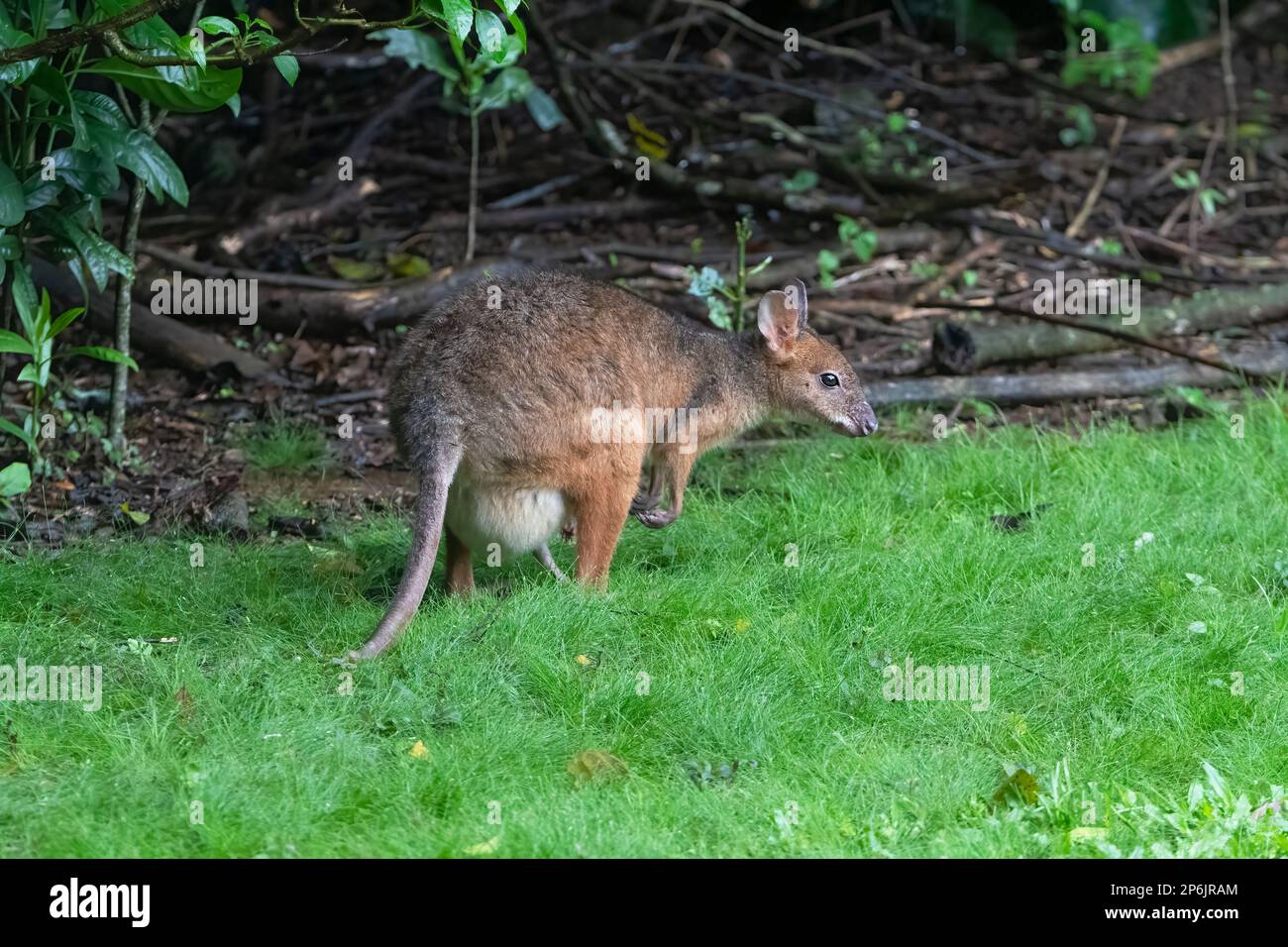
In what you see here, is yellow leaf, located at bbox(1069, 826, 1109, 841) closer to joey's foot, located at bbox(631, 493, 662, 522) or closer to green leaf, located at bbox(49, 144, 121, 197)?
joey's foot, located at bbox(631, 493, 662, 522)

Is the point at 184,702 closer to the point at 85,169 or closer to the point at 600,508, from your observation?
the point at 600,508

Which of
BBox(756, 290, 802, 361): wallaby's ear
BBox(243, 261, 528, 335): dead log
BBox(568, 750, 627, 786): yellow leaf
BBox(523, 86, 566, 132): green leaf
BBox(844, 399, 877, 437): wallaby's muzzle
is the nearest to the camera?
BBox(568, 750, 627, 786): yellow leaf

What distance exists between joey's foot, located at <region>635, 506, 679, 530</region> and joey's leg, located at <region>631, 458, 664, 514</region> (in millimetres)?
54

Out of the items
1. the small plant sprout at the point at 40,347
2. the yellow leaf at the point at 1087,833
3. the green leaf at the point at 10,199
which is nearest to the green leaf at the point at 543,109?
the small plant sprout at the point at 40,347

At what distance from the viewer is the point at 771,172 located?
11.1 meters

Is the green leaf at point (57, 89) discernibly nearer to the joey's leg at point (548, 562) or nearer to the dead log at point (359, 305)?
the joey's leg at point (548, 562)

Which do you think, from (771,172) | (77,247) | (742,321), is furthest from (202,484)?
(771,172)

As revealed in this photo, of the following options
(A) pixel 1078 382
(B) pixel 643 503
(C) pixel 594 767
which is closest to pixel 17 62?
(B) pixel 643 503

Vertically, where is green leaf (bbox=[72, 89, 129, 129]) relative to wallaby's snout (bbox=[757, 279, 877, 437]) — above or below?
above

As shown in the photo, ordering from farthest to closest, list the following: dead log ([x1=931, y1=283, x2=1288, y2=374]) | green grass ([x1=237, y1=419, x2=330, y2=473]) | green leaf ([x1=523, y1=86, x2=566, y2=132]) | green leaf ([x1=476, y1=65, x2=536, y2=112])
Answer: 1. green leaf ([x1=523, y1=86, x2=566, y2=132])
2. green leaf ([x1=476, y1=65, x2=536, y2=112])
3. dead log ([x1=931, y1=283, x2=1288, y2=374])
4. green grass ([x1=237, y1=419, x2=330, y2=473])

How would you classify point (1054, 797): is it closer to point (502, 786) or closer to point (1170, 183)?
point (502, 786)

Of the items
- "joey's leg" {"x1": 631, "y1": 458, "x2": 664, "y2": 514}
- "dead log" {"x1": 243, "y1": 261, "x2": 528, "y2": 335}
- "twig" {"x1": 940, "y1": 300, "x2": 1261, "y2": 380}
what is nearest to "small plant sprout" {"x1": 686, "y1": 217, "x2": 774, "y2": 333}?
"joey's leg" {"x1": 631, "y1": 458, "x2": 664, "y2": 514}

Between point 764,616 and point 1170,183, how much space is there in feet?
24.2

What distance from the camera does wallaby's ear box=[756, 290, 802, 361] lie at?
7.10 metres
